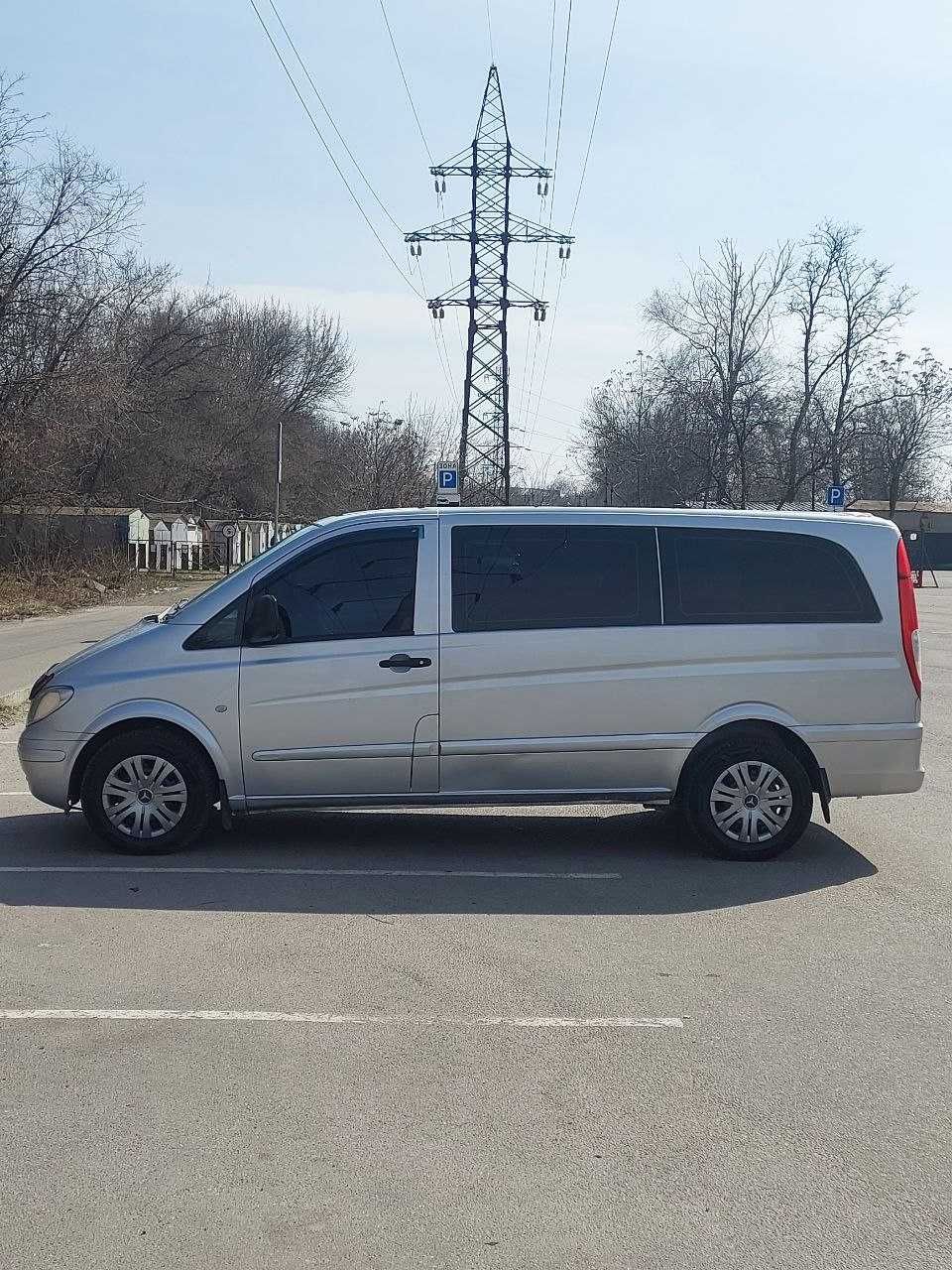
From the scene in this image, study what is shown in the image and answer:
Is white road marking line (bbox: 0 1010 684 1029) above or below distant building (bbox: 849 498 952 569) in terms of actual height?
below

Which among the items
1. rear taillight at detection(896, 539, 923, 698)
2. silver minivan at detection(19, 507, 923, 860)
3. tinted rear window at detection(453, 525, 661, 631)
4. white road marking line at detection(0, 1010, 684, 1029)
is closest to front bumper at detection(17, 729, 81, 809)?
silver minivan at detection(19, 507, 923, 860)

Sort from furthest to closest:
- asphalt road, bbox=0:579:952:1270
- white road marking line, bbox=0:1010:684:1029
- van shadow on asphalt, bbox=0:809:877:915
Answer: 1. van shadow on asphalt, bbox=0:809:877:915
2. white road marking line, bbox=0:1010:684:1029
3. asphalt road, bbox=0:579:952:1270

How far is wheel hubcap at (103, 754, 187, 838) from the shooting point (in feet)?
25.3

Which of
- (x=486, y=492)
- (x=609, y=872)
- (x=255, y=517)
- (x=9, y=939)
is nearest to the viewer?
(x=9, y=939)

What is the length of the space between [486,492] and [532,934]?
36750 mm

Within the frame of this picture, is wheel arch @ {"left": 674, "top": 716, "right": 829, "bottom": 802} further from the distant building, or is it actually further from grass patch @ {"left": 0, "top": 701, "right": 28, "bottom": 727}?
the distant building

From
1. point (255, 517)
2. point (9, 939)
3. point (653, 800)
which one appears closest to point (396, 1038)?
point (9, 939)

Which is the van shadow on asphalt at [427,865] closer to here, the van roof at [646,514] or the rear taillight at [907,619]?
the rear taillight at [907,619]

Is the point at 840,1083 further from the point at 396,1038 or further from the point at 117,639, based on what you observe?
the point at 117,639

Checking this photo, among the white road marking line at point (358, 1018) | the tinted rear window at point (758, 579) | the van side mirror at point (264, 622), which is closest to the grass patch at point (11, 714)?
the van side mirror at point (264, 622)

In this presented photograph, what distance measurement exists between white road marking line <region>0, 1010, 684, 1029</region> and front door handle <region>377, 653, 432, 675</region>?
2880mm

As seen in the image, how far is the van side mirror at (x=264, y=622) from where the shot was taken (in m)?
7.71

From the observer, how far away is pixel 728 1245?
3410 mm

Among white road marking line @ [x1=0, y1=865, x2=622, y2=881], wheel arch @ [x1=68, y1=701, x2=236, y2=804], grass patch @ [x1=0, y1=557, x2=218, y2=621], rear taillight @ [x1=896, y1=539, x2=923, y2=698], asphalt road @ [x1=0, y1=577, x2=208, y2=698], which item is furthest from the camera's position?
grass patch @ [x1=0, y1=557, x2=218, y2=621]
